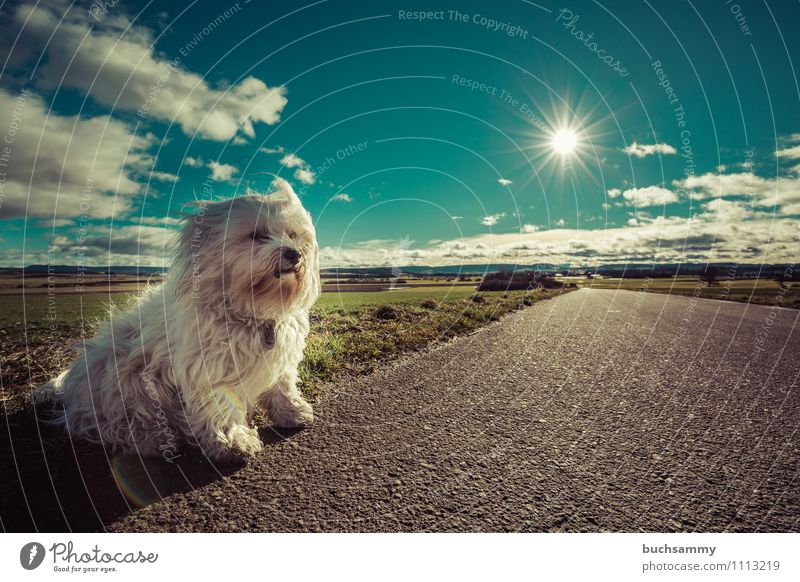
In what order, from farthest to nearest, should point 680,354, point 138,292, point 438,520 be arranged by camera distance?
point 680,354 → point 138,292 → point 438,520

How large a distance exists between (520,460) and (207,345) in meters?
2.65

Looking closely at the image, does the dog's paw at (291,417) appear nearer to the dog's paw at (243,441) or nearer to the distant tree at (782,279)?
the dog's paw at (243,441)

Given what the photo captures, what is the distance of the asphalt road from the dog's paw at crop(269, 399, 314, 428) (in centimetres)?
13

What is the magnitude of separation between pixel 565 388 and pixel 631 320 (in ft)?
26.3

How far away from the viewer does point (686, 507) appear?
2402 mm

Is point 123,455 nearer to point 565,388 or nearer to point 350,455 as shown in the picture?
point 350,455

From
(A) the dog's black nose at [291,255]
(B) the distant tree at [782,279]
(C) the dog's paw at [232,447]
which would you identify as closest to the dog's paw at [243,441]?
(C) the dog's paw at [232,447]

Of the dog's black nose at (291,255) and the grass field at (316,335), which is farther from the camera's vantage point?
the grass field at (316,335)

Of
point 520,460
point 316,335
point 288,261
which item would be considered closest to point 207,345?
point 288,261

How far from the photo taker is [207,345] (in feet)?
10.4
